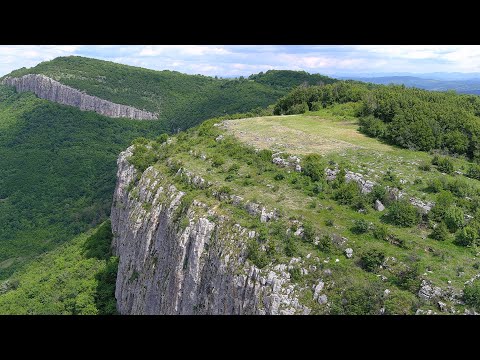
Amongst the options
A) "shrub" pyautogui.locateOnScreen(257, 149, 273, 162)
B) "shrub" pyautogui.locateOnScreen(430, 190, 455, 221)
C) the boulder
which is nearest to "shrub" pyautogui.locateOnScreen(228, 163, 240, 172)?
"shrub" pyautogui.locateOnScreen(257, 149, 273, 162)

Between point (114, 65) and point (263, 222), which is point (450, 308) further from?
point (114, 65)

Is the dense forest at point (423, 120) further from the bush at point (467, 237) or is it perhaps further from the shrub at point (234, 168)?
the shrub at point (234, 168)

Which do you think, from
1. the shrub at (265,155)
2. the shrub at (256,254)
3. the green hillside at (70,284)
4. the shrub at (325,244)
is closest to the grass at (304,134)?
the shrub at (265,155)

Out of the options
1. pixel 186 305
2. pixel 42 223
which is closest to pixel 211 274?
pixel 186 305

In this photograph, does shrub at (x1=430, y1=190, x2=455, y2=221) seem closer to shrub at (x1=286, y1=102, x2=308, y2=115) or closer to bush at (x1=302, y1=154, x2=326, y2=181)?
bush at (x1=302, y1=154, x2=326, y2=181)

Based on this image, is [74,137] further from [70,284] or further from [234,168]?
[234,168]
